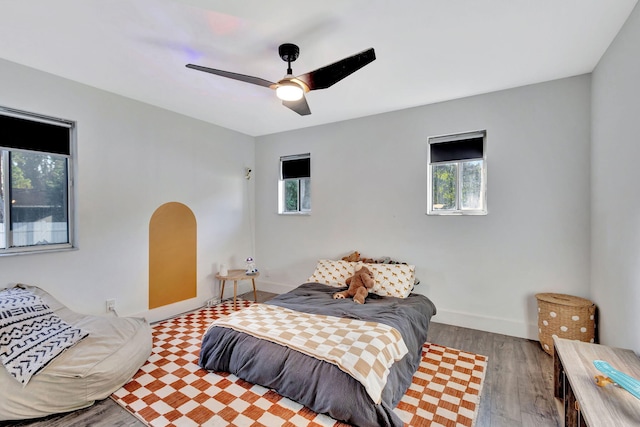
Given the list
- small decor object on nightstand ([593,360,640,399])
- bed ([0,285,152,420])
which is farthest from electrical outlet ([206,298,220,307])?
small decor object on nightstand ([593,360,640,399])

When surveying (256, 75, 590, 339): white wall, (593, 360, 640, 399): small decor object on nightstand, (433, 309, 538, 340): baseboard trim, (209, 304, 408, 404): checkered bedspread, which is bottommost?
(433, 309, 538, 340): baseboard trim

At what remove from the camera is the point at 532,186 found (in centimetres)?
295

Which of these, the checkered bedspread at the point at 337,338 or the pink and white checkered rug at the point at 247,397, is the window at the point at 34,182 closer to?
the pink and white checkered rug at the point at 247,397

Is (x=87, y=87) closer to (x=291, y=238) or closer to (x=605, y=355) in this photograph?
(x=291, y=238)

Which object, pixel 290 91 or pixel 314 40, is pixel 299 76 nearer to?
pixel 290 91

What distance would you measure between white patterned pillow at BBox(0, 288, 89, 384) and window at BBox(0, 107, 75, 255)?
566 millimetres

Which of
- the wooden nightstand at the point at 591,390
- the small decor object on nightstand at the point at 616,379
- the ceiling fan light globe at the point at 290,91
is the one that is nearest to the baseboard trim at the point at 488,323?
the wooden nightstand at the point at 591,390

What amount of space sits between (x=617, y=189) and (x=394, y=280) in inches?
79.5

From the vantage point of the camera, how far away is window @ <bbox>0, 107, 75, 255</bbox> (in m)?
2.55

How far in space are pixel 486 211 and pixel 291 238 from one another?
9.06 ft

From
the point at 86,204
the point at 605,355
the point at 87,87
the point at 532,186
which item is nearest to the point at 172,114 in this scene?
the point at 87,87

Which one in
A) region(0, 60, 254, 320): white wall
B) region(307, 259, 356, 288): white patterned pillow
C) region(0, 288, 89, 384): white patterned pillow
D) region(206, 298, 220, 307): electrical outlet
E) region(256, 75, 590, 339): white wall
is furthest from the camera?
region(206, 298, 220, 307): electrical outlet

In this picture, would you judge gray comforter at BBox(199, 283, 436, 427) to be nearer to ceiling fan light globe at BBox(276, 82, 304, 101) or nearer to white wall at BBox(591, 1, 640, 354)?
white wall at BBox(591, 1, 640, 354)

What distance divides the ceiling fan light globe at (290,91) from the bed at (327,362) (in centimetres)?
190
